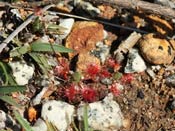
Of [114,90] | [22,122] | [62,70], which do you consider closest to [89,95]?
[114,90]

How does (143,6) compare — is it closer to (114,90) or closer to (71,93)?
(114,90)

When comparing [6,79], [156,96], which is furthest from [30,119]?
[156,96]

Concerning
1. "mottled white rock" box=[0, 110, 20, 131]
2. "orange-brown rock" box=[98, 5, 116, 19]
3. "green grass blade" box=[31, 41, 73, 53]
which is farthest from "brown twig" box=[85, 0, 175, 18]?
"mottled white rock" box=[0, 110, 20, 131]

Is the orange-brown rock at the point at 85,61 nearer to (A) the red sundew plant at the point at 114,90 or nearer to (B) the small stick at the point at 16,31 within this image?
(A) the red sundew plant at the point at 114,90

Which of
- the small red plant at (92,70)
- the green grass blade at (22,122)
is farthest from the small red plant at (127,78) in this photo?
the green grass blade at (22,122)

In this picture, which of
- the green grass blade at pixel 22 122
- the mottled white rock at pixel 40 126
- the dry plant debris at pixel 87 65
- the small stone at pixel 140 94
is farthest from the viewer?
the small stone at pixel 140 94
